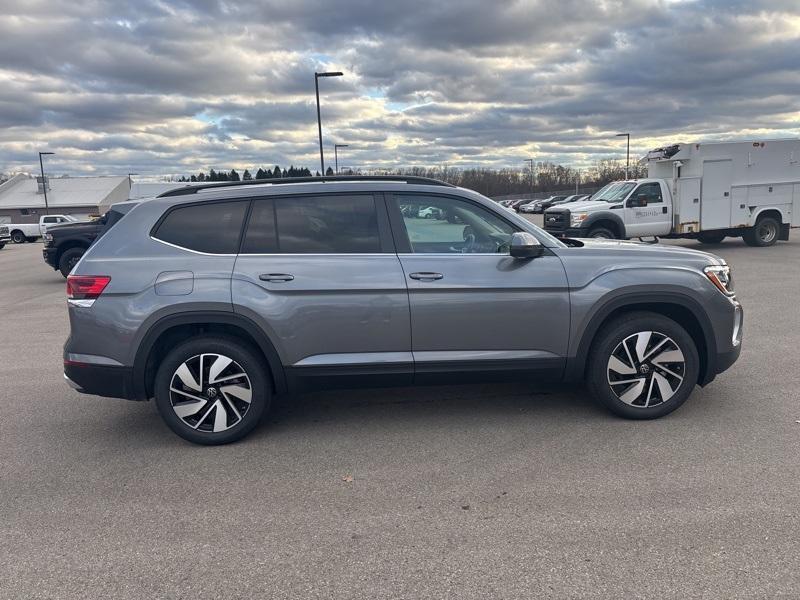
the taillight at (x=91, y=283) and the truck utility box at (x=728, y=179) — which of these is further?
the truck utility box at (x=728, y=179)

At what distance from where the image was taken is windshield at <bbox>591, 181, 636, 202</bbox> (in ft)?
52.8

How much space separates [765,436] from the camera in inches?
166

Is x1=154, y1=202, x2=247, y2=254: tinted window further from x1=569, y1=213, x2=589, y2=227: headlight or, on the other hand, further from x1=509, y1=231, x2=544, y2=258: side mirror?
x1=569, y1=213, x2=589, y2=227: headlight

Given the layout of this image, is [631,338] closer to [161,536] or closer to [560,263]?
[560,263]

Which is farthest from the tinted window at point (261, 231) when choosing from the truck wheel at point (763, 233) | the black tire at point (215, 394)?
the truck wheel at point (763, 233)

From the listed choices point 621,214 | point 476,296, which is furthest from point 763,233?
point 476,296

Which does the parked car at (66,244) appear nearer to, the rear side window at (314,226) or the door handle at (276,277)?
the rear side window at (314,226)

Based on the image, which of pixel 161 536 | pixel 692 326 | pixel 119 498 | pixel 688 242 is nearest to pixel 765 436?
pixel 692 326

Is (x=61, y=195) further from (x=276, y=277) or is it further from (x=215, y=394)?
(x=276, y=277)

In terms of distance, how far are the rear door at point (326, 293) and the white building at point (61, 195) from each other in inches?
2741

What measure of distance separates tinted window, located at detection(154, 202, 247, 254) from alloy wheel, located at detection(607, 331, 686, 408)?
2.82 meters

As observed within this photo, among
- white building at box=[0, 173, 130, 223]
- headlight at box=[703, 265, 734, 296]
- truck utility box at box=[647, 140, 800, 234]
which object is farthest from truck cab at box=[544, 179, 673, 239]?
white building at box=[0, 173, 130, 223]

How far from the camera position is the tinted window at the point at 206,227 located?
431 cm

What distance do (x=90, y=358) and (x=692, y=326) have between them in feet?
14.1
